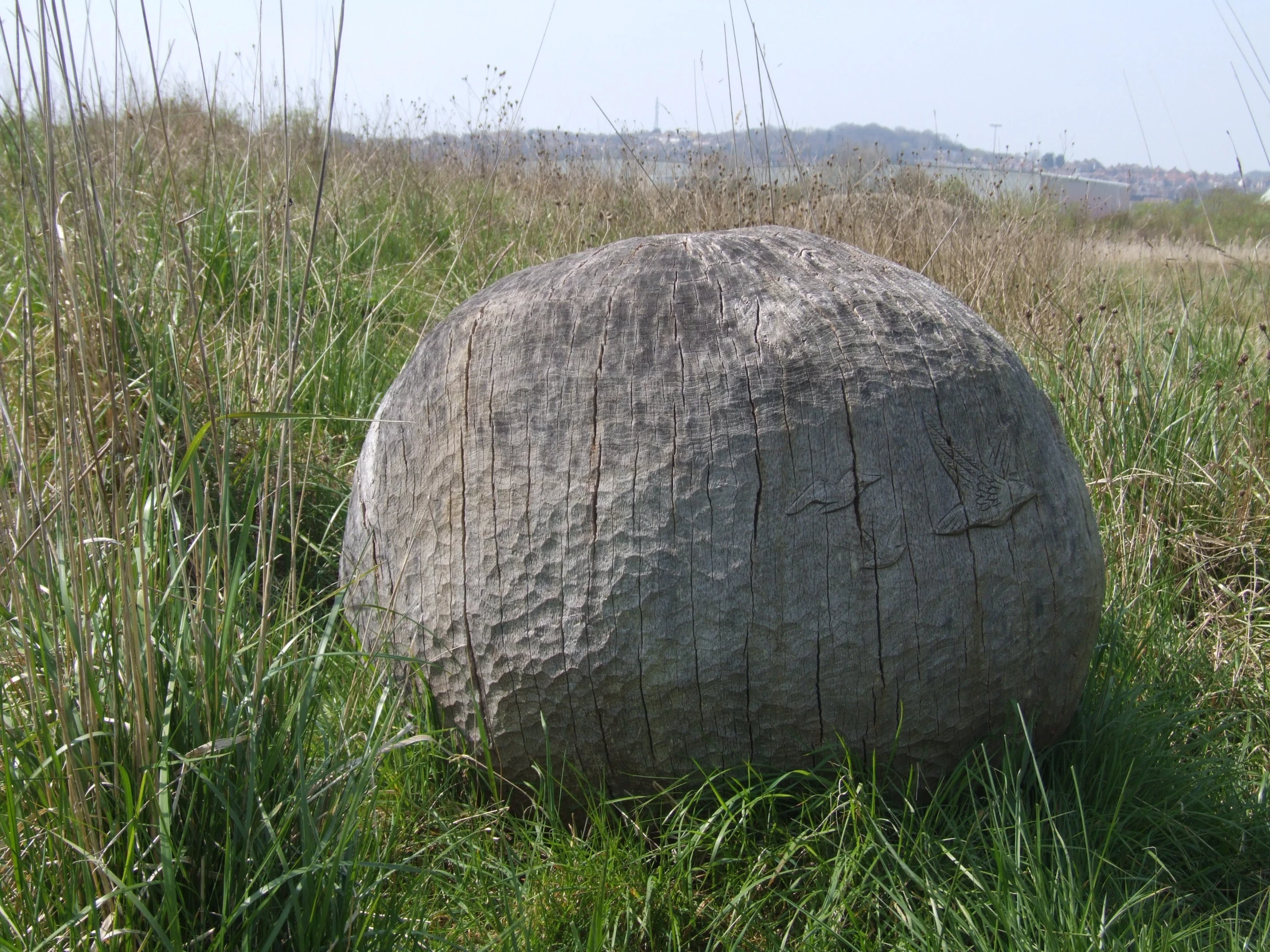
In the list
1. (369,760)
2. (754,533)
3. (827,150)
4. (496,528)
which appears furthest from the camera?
(827,150)

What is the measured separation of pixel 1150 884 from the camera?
1.99 metres

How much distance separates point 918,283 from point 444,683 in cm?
141

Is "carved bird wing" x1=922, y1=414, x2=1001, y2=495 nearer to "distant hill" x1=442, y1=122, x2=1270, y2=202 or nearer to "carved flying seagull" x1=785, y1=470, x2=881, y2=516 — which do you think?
"carved flying seagull" x1=785, y1=470, x2=881, y2=516

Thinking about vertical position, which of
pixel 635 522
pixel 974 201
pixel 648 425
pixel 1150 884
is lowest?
pixel 1150 884

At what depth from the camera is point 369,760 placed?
175 centimetres

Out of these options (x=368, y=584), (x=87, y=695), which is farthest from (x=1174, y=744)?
(x=87, y=695)

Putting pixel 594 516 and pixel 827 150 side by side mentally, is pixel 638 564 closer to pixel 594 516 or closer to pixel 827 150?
pixel 594 516

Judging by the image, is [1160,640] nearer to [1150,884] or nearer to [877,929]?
[1150,884]

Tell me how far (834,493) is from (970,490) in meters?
0.29

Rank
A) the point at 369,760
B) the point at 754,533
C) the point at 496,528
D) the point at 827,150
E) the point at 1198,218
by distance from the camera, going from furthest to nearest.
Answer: the point at 1198,218 < the point at 827,150 < the point at 496,528 < the point at 754,533 < the point at 369,760

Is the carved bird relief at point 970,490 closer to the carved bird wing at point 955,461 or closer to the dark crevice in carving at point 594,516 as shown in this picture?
the carved bird wing at point 955,461

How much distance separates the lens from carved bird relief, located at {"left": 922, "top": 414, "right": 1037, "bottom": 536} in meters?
1.97

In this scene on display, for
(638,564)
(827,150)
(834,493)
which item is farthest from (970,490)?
(827,150)

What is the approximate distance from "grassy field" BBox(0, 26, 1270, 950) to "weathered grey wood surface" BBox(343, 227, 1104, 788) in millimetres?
151
